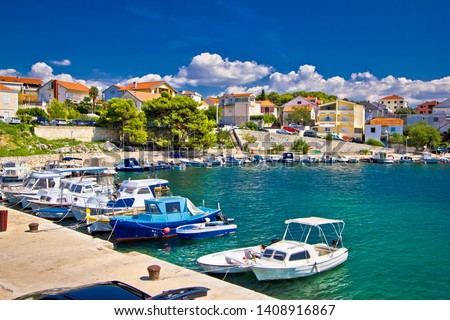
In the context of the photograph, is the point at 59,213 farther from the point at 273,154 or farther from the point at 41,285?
the point at 273,154

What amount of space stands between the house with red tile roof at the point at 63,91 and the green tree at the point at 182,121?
3117 centimetres

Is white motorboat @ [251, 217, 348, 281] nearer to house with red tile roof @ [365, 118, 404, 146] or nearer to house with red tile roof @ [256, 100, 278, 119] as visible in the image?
house with red tile roof @ [365, 118, 404, 146]

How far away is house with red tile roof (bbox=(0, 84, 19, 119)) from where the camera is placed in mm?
70000

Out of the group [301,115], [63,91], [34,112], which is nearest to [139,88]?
[63,91]

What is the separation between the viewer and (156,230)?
23.0 metres

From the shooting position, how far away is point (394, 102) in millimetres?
168000

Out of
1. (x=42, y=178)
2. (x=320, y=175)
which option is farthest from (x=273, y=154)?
(x=42, y=178)

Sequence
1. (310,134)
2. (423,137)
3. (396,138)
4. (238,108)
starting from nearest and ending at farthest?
1. (423,137)
2. (396,138)
3. (310,134)
4. (238,108)

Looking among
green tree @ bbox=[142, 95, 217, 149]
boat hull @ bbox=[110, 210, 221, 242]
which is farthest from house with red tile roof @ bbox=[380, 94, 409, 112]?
boat hull @ bbox=[110, 210, 221, 242]

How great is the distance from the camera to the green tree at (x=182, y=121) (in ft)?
241

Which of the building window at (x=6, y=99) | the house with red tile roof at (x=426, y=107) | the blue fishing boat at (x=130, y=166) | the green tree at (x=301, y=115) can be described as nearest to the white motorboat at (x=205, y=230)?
the blue fishing boat at (x=130, y=166)

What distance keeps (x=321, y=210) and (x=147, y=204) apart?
539 inches

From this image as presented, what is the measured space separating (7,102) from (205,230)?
60830 millimetres

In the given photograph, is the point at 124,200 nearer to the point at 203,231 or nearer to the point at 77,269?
the point at 203,231
